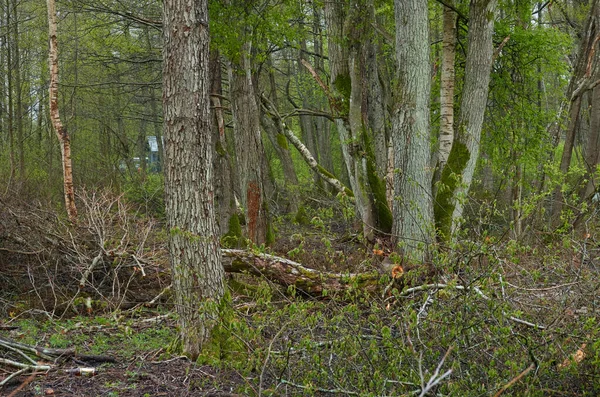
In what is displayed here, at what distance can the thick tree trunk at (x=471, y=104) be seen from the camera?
9.59m

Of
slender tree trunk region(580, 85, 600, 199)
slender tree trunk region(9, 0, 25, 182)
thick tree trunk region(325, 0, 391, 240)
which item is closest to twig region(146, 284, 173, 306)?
thick tree trunk region(325, 0, 391, 240)

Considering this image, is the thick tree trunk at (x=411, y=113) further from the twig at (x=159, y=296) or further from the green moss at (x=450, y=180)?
the twig at (x=159, y=296)

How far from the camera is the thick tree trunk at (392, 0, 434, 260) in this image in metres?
8.58

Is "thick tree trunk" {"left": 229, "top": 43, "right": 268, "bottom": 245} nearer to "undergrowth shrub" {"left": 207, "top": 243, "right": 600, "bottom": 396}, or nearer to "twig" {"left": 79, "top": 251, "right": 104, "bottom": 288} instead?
"twig" {"left": 79, "top": 251, "right": 104, "bottom": 288}

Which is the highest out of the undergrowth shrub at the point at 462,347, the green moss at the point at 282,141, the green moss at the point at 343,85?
the green moss at the point at 343,85

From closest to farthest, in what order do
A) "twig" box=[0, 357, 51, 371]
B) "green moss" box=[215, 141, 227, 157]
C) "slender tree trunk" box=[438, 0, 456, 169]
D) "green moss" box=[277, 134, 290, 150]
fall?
"twig" box=[0, 357, 51, 371], "slender tree trunk" box=[438, 0, 456, 169], "green moss" box=[215, 141, 227, 157], "green moss" box=[277, 134, 290, 150]

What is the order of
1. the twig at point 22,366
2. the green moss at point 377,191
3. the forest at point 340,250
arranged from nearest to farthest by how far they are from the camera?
the forest at point 340,250, the twig at point 22,366, the green moss at point 377,191

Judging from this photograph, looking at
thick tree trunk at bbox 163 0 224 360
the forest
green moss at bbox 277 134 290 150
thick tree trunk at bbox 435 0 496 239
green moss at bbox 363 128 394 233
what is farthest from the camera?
green moss at bbox 277 134 290 150

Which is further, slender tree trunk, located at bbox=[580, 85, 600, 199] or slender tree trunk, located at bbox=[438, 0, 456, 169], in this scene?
slender tree trunk, located at bbox=[580, 85, 600, 199]

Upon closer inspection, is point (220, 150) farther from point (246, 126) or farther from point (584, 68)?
point (584, 68)

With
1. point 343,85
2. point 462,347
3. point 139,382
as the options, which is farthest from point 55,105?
point 462,347

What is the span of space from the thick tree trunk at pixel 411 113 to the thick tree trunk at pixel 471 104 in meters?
1.03

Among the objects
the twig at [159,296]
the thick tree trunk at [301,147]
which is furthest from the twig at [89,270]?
the thick tree trunk at [301,147]

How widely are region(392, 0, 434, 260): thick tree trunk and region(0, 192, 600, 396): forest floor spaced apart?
1777mm
